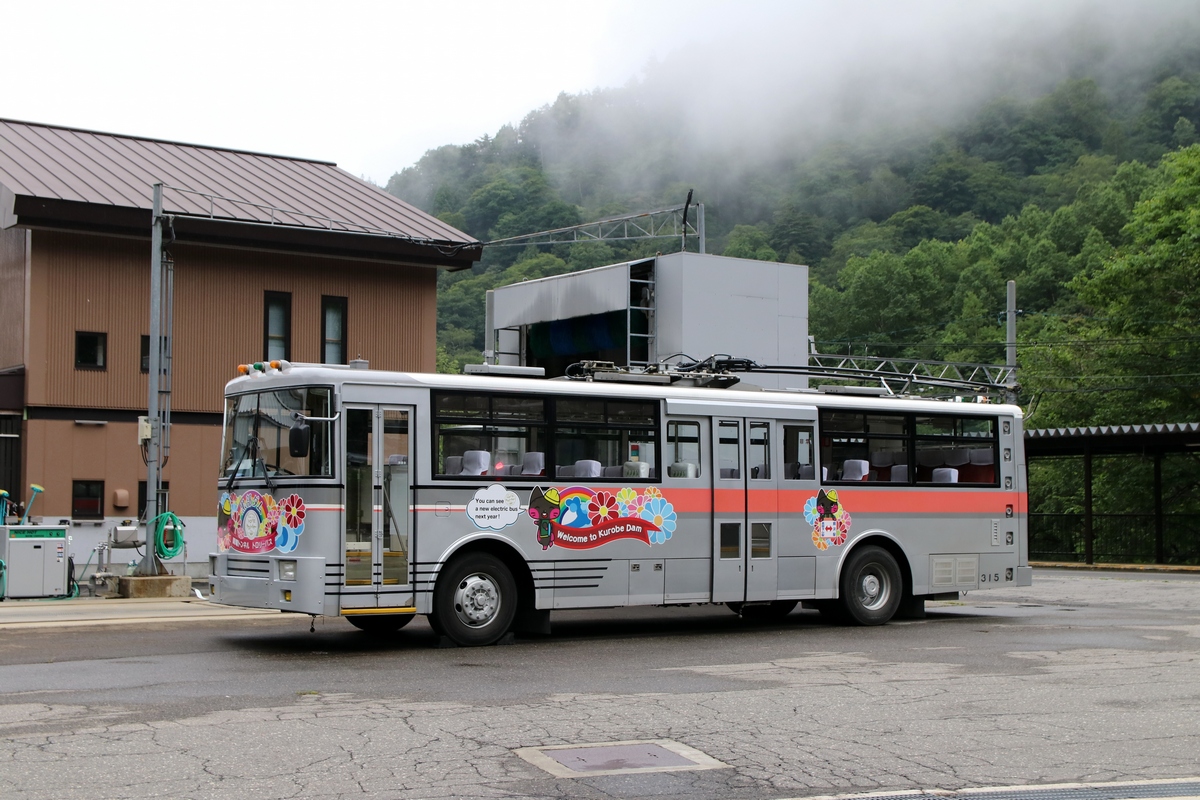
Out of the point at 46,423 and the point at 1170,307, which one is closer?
the point at 46,423

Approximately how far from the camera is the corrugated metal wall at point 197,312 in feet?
89.1

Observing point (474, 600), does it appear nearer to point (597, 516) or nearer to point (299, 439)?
point (597, 516)

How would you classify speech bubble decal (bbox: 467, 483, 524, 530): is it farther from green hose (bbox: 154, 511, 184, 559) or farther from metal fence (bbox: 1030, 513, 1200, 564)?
metal fence (bbox: 1030, 513, 1200, 564)

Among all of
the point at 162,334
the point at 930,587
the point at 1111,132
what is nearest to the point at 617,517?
the point at 930,587

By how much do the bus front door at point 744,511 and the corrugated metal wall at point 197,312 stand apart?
16.0 metres

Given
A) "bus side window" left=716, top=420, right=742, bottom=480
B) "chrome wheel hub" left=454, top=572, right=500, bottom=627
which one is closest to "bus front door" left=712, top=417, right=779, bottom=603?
"bus side window" left=716, top=420, right=742, bottom=480

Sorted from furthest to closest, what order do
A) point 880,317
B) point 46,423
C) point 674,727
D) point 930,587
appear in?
point 880,317
point 46,423
point 930,587
point 674,727

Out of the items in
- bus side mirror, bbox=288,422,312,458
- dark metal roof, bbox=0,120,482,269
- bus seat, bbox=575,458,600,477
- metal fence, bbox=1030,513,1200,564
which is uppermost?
dark metal roof, bbox=0,120,482,269

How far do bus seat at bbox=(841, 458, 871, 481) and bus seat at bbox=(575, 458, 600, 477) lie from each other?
3827 millimetres

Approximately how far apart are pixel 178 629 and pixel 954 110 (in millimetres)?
146260

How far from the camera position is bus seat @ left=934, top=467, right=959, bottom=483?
18375mm

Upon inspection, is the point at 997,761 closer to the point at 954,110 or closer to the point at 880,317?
the point at 880,317

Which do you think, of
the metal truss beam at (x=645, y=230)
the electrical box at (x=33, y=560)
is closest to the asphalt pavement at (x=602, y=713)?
the electrical box at (x=33, y=560)

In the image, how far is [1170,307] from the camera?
A: 48.2m
